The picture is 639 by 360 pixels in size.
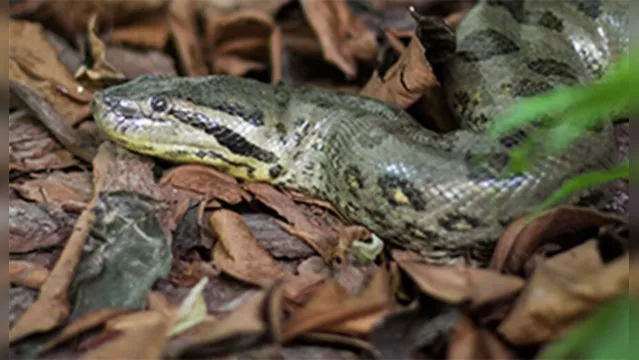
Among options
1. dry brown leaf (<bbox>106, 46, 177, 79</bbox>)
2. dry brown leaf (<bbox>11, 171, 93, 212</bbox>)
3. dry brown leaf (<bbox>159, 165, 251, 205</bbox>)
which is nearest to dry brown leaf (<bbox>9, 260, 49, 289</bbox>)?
dry brown leaf (<bbox>11, 171, 93, 212</bbox>)

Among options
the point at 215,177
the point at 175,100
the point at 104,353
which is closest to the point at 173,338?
the point at 104,353

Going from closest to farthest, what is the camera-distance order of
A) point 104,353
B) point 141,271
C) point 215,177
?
point 104,353
point 141,271
point 215,177

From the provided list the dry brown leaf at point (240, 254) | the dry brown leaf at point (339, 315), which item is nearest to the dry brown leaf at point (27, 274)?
the dry brown leaf at point (240, 254)

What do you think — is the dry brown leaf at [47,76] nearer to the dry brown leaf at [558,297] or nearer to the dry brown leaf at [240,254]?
the dry brown leaf at [240,254]

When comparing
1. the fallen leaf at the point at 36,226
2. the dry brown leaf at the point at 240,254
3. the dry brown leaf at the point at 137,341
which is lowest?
the dry brown leaf at the point at 240,254

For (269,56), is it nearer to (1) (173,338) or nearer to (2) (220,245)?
(2) (220,245)

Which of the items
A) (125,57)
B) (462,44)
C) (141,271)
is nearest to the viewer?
(141,271)

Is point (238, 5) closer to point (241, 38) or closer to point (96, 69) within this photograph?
point (241, 38)
